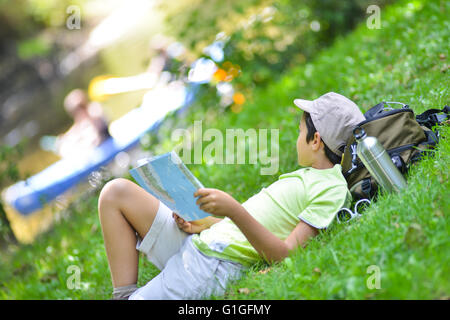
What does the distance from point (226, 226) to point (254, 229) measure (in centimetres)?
33

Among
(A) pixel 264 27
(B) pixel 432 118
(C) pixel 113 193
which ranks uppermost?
(A) pixel 264 27

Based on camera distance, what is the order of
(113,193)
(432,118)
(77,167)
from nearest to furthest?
(113,193) → (432,118) → (77,167)

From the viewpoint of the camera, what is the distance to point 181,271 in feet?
8.23

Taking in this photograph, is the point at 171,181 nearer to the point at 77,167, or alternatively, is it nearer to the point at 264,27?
the point at 264,27

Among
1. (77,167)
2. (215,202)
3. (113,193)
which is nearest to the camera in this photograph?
(215,202)

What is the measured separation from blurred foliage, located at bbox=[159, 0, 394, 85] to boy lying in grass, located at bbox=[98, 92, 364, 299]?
3.91 m

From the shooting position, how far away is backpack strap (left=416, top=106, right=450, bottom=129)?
2.85 metres

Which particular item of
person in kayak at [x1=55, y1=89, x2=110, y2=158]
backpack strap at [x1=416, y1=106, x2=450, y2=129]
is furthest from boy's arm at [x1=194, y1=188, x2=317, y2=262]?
person in kayak at [x1=55, y1=89, x2=110, y2=158]

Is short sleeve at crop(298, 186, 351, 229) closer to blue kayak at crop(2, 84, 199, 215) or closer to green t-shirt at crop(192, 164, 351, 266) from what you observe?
green t-shirt at crop(192, 164, 351, 266)

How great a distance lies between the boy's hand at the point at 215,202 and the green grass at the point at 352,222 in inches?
15.7

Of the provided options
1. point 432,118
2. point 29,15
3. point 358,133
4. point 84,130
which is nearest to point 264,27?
point 84,130

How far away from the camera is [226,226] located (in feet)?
8.58

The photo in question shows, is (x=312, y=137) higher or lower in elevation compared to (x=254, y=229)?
higher

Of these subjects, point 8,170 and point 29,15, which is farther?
point 29,15
